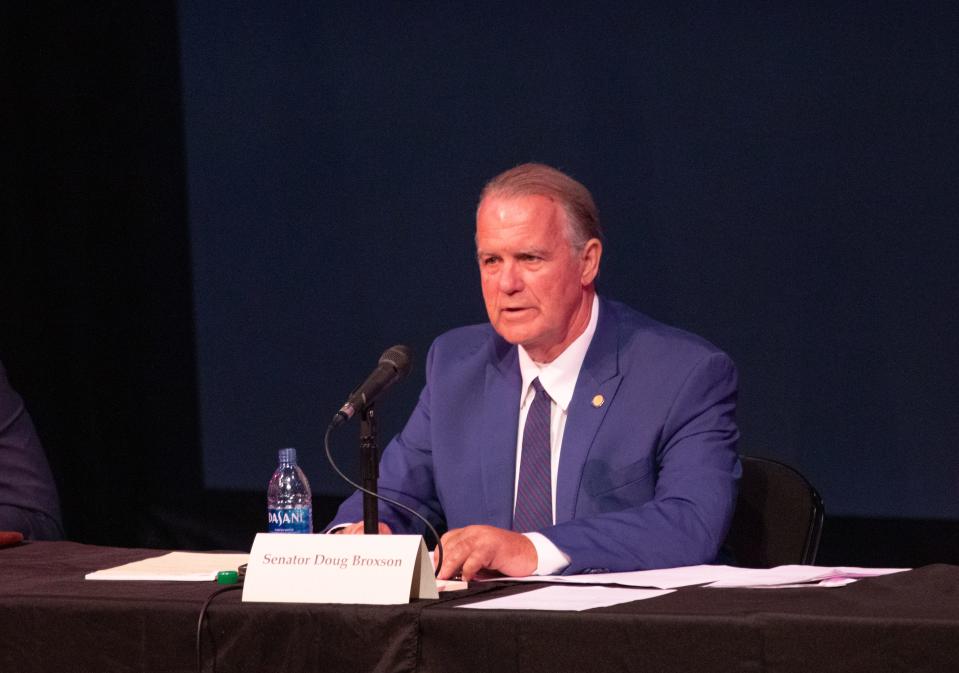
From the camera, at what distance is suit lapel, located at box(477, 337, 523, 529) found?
286cm

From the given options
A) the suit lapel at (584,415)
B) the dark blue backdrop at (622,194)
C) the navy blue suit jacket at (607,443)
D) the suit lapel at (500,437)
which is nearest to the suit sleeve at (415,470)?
the navy blue suit jacket at (607,443)

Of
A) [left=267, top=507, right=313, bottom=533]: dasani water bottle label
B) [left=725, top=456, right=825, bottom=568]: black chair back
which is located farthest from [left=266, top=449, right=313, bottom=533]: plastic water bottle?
[left=725, top=456, right=825, bottom=568]: black chair back

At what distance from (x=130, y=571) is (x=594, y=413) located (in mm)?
1082

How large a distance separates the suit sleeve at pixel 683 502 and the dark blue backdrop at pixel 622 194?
5.95 feet

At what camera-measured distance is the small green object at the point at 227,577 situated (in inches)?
80.6

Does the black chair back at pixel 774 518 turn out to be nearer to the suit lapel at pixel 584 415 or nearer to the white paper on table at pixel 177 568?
the suit lapel at pixel 584 415

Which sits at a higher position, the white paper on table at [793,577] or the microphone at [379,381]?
the microphone at [379,381]

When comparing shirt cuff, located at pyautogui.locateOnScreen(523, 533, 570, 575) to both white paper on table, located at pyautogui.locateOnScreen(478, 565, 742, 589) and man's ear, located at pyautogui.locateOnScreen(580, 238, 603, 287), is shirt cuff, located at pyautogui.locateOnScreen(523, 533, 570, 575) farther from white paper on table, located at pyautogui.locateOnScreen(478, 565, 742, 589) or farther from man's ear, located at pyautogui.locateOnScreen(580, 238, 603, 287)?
man's ear, located at pyautogui.locateOnScreen(580, 238, 603, 287)

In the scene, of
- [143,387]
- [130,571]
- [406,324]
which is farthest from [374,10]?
[130,571]

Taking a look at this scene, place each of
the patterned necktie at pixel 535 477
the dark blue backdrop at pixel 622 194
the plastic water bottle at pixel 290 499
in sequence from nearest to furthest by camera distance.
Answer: the plastic water bottle at pixel 290 499 < the patterned necktie at pixel 535 477 < the dark blue backdrop at pixel 622 194

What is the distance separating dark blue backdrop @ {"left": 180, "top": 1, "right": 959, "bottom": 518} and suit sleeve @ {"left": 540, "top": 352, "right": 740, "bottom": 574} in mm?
1813

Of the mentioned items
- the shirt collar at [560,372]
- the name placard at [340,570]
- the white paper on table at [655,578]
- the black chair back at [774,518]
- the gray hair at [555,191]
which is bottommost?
the black chair back at [774,518]

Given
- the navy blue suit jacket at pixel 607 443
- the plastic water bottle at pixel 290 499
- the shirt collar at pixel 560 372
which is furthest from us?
the shirt collar at pixel 560 372

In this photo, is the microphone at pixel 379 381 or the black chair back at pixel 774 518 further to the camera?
the black chair back at pixel 774 518
